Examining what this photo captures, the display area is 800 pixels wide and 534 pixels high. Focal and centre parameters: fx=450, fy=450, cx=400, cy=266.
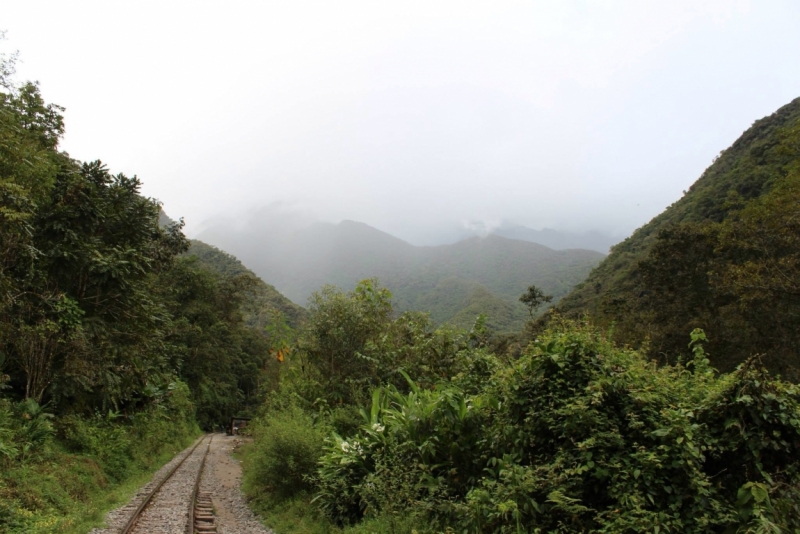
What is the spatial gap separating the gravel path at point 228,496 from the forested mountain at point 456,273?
4091 cm

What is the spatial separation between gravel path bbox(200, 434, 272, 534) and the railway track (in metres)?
0.25

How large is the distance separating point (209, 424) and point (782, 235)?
41.4m

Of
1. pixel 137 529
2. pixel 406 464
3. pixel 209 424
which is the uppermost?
pixel 406 464

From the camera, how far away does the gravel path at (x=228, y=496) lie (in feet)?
29.6

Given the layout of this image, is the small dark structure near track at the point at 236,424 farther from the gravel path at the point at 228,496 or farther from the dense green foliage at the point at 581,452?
the dense green foliage at the point at 581,452

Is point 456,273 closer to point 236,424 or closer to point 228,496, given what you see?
point 236,424

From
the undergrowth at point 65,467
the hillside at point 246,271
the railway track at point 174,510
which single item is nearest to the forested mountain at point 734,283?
the railway track at point 174,510

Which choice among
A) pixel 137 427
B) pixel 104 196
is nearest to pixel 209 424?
pixel 137 427

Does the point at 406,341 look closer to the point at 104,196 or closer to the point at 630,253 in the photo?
the point at 104,196

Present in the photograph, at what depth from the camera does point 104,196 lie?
13.8 meters

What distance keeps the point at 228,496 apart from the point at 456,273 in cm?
13162

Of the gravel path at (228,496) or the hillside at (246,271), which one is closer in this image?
the gravel path at (228,496)

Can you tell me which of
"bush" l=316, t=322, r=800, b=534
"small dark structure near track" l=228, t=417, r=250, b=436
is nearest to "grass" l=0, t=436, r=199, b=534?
"bush" l=316, t=322, r=800, b=534

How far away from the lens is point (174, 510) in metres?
9.74
